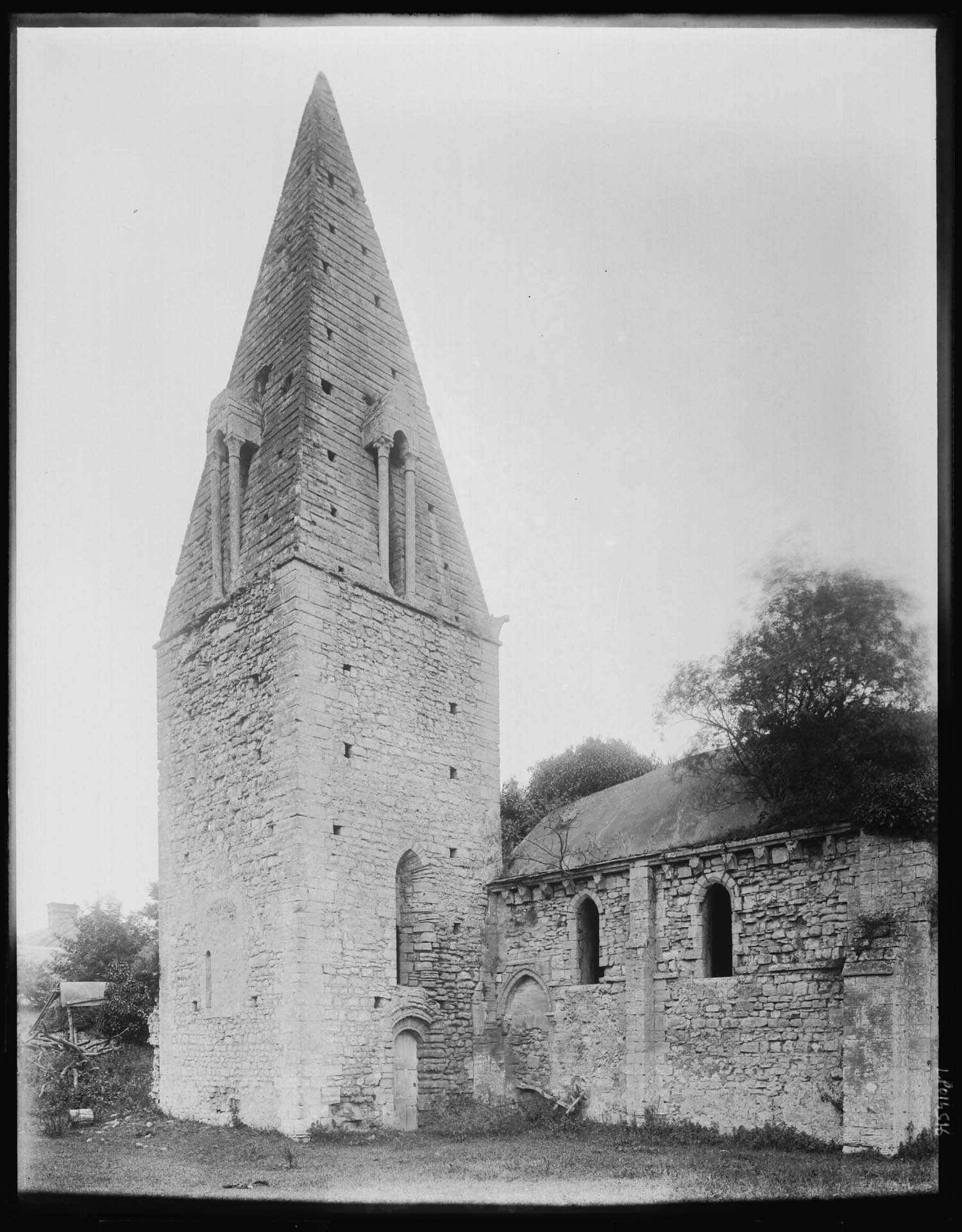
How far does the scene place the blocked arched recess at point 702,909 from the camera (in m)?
14.6

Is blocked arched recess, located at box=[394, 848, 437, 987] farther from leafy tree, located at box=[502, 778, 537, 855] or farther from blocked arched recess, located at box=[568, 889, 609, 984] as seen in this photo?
leafy tree, located at box=[502, 778, 537, 855]

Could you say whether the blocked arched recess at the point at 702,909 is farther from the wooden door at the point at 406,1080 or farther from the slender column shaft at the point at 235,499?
the slender column shaft at the point at 235,499

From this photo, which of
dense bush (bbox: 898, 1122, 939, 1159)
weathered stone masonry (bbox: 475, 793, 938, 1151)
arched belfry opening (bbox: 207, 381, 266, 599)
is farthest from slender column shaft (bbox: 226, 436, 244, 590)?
dense bush (bbox: 898, 1122, 939, 1159)

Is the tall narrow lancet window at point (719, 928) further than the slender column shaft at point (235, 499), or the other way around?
the slender column shaft at point (235, 499)

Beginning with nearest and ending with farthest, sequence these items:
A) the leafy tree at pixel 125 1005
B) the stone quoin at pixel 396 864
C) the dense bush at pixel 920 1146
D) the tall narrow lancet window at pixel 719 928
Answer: the dense bush at pixel 920 1146 → the stone quoin at pixel 396 864 → the tall narrow lancet window at pixel 719 928 → the leafy tree at pixel 125 1005

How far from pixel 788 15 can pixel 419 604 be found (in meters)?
10.1

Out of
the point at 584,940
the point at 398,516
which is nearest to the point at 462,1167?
the point at 584,940

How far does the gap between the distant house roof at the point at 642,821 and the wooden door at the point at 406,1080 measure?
3213 mm

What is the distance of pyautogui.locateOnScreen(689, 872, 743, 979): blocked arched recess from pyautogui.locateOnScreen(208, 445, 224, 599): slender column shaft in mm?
8799

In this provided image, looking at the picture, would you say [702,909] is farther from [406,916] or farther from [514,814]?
[514,814]

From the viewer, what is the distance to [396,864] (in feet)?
55.5

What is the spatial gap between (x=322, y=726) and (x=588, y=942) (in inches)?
213

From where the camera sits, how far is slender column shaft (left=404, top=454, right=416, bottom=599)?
18266 millimetres

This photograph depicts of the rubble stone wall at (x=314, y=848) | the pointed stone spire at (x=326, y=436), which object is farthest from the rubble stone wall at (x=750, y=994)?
the pointed stone spire at (x=326, y=436)
